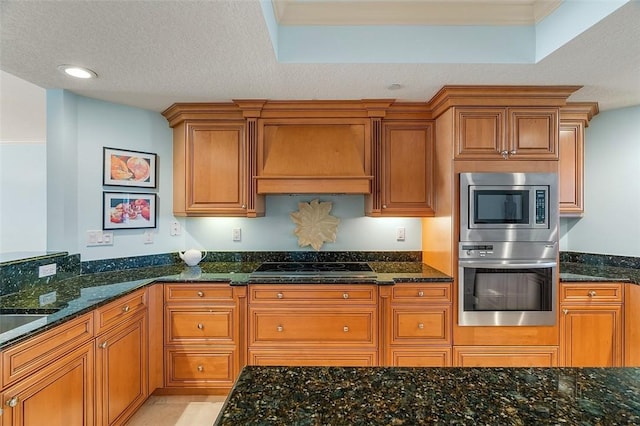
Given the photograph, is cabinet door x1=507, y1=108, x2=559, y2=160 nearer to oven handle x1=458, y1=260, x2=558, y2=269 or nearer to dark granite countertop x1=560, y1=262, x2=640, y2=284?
oven handle x1=458, y1=260, x2=558, y2=269

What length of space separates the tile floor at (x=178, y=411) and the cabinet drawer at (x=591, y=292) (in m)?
2.66

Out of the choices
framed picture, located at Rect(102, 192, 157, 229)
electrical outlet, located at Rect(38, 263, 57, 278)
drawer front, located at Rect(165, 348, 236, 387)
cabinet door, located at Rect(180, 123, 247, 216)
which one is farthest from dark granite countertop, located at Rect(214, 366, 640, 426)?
framed picture, located at Rect(102, 192, 157, 229)

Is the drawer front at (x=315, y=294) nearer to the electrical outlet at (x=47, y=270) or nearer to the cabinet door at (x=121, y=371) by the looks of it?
the cabinet door at (x=121, y=371)

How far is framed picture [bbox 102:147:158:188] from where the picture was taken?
262 centimetres

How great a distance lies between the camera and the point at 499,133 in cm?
234

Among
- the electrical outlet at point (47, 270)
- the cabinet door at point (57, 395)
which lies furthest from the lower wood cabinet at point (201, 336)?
the electrical outlet at point (47, 270)

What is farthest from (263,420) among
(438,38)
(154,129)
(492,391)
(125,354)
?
(154,129)

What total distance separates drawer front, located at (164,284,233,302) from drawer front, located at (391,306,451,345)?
1243mm

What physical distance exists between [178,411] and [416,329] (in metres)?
1.80

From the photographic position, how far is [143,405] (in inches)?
91.6

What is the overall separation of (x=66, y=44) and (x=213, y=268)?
1792 mm

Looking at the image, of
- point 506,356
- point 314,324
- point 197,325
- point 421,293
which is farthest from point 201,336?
point 506,356

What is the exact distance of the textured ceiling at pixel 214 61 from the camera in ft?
4.87

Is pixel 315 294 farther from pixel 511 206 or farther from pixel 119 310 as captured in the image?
pixel 511 206
